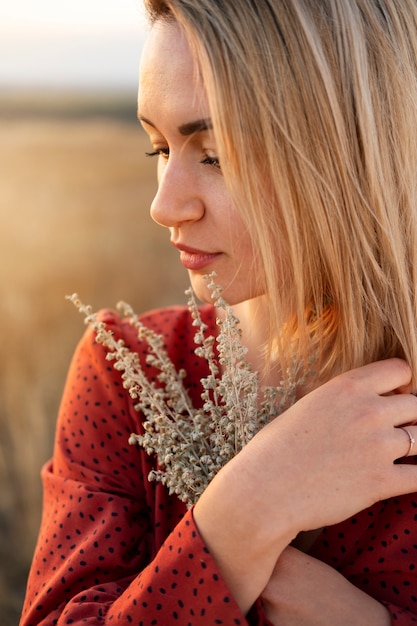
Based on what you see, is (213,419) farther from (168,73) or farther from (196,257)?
(168,73)

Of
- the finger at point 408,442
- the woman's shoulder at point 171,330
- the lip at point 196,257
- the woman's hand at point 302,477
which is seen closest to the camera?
the woman's hand at point 302,477

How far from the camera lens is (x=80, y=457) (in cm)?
173

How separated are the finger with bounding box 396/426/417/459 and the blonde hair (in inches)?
5.4

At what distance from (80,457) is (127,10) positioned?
7.04 feet

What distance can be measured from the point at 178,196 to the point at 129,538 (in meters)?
0.70

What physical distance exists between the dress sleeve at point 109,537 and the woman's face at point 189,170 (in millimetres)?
424

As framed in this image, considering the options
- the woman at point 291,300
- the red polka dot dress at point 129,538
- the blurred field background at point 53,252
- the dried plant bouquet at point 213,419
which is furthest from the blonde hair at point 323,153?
the blurred field background at point 53,252

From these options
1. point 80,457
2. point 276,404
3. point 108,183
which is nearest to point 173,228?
point 276,404

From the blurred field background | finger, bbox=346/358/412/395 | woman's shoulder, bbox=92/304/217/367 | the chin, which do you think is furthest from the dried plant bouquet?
the blurred field background

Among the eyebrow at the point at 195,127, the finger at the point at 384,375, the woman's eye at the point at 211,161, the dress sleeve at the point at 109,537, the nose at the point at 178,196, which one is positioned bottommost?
the dress sleeve at the point at 109,537

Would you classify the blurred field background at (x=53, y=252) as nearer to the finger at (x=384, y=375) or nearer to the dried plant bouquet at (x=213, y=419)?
the dried plant bouquet at (x=213, y=419)

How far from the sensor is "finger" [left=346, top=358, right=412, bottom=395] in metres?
1.44

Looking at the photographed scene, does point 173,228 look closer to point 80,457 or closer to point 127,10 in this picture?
point 80,457

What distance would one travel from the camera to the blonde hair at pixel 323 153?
54.0 inches
